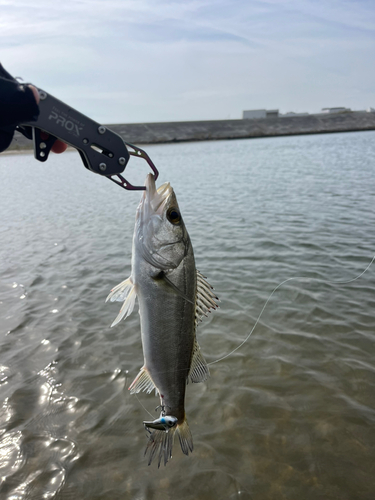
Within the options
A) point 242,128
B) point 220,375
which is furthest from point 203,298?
point 242,128

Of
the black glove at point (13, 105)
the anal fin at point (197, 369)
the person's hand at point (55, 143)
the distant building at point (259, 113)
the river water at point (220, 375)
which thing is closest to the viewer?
the black glove at point (13, 105)

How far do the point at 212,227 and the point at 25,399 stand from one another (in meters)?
8.85

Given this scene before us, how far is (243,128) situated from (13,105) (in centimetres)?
8702

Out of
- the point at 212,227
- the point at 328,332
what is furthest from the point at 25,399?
the point at 212,227

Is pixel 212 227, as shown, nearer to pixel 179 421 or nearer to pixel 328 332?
pixel 328 332

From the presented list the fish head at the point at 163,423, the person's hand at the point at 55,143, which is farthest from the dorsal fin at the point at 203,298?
the person's hand at the point at 55,143

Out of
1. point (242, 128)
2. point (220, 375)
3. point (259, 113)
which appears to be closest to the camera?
point (220, 375)

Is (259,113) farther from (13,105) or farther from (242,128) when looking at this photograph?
(13,105)

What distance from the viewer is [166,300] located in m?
3.07

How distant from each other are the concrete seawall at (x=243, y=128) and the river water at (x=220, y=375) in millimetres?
67187

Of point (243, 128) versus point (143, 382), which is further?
point (243, 128)

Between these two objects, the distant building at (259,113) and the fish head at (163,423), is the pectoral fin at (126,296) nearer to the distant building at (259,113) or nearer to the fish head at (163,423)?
the fish head at (163,423)

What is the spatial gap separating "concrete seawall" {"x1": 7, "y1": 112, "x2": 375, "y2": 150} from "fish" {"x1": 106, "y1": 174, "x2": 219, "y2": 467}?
2898 inches

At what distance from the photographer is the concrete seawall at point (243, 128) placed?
77.1m
